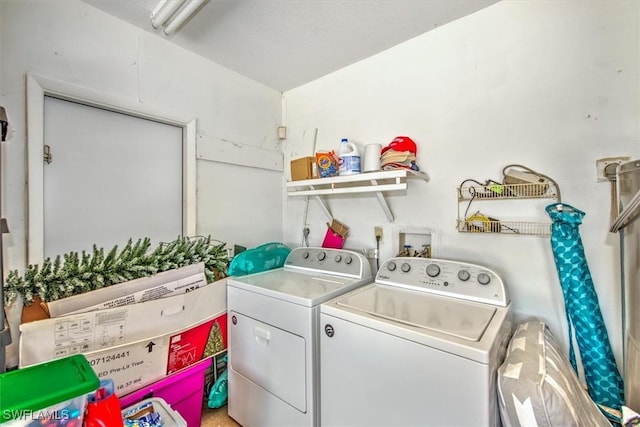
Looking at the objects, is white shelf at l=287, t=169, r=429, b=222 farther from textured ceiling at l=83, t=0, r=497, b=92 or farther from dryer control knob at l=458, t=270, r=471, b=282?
textured ceiling at l=83, t=0, r=497, b=92

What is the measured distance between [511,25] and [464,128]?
1.75 feet

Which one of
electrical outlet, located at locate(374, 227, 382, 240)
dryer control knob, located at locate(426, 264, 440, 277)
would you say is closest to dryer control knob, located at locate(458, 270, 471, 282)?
dryer control knob, located at locate(426, 264, 440, 277)

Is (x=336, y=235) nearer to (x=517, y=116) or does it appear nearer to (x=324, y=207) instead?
(x=324, y=207)

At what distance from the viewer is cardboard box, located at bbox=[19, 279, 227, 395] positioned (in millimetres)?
1104

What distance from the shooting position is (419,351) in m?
0.99

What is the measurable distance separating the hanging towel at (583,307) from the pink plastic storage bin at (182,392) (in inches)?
70.9

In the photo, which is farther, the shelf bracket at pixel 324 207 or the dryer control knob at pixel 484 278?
the shelf bracket at pixel 324 207

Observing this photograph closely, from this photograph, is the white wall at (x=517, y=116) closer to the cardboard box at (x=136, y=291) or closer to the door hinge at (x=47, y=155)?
the cardboard box at (x=136, y=291)

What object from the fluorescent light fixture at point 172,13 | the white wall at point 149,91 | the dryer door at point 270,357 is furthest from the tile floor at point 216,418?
the fluorescent light fixture at point 172,13

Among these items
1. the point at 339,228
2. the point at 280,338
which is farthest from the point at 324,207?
the point at 280,338

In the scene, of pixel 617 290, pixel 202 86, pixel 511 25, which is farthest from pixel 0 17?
pixel 617 290

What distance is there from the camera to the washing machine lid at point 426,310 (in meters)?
1.04

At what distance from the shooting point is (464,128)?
160 cm


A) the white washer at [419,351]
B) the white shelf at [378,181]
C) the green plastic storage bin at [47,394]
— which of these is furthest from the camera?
the white shelf at [378,181]
